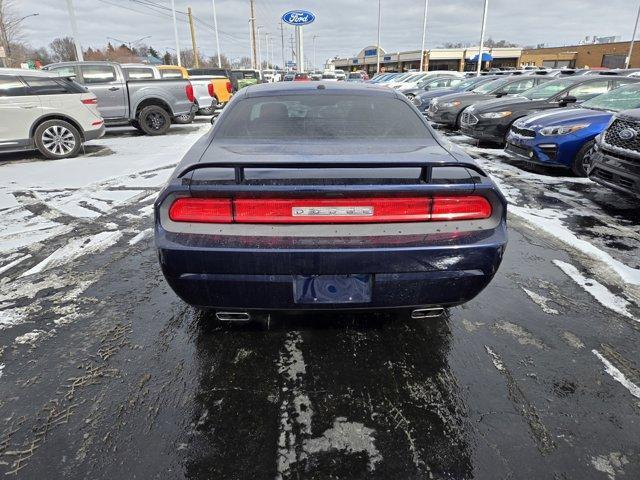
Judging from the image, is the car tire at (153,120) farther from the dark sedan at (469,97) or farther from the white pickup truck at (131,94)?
the dark sedan at (469,97)

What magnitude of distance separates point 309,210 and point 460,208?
2.68 feet

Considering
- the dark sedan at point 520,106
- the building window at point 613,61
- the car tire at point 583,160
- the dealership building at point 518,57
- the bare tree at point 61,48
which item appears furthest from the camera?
the bare tree at point 61,48

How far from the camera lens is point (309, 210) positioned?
7.17 feet

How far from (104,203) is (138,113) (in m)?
7.30

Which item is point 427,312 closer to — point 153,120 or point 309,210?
point 309,210

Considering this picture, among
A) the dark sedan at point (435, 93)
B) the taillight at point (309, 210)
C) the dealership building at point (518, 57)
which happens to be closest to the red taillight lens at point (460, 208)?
the taillight at point (309, 210)

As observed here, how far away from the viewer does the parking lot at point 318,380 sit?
6.26 feet

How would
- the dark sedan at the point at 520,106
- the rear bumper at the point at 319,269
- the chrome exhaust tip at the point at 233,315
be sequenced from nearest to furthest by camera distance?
1. the rear bumper at the point at 319,269
2. the chrome exhaust tip at the point at 233,315
3. the dark sedan at the point at 520,106

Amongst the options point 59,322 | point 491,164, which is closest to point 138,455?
point 59,322

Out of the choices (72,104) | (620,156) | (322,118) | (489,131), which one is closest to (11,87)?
(72,104)

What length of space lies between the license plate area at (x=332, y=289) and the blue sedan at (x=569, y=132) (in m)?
5.94

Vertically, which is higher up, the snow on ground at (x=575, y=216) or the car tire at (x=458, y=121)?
the car tire at (x=458, y=121)

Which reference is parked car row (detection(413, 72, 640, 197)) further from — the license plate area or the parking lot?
the license plate area

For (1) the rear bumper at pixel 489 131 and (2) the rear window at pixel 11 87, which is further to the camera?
(1) the rear bumper at pixel 489 131
